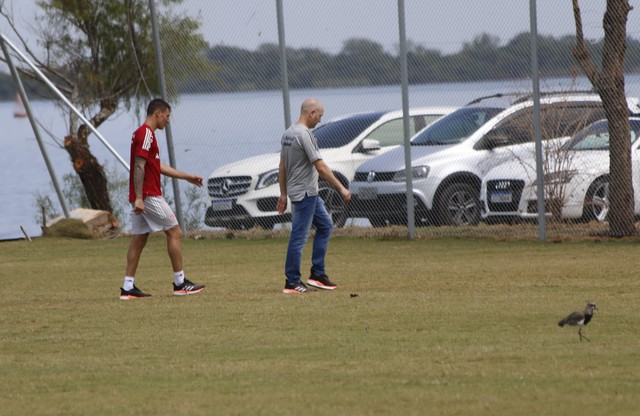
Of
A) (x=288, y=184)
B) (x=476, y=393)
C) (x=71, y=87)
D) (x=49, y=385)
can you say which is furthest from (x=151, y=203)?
(x=71, y=87)

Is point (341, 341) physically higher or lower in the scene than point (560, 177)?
lower

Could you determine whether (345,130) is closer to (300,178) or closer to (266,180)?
(266,180)

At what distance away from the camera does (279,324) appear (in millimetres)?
9656

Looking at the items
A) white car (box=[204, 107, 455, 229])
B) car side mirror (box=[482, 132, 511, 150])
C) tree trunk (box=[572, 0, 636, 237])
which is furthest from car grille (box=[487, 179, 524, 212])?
white car (box=[204, 107, 455, 229])

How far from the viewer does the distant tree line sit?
52.6 feet

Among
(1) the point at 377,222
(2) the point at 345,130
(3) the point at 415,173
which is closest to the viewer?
(3) the point at 415,173

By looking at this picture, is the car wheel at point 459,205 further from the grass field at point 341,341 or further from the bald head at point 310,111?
the bald head at point 310,111

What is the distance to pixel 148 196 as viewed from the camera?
1151cm

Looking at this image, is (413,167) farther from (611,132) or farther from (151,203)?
(151,203)

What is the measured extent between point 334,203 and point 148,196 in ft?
21.3

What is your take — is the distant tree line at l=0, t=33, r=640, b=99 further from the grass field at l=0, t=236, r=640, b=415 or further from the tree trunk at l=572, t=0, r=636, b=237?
the grass field at l=0, t=236, r=640, b=415

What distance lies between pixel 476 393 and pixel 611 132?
30.8 ft

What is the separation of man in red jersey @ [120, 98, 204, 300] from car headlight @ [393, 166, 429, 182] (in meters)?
→ 6.01

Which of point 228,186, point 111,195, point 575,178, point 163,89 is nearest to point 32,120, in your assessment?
point 163,89
